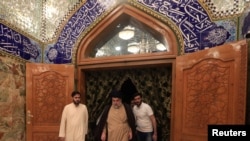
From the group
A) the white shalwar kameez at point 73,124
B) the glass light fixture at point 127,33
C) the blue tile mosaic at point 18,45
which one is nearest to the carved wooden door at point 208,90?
the glass light fixture at point 127,33

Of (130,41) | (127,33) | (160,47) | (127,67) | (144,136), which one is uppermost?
(127,33)

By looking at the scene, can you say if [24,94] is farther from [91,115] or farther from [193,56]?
[193,56]

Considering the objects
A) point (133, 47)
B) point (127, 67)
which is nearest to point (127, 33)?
point (133, 47)

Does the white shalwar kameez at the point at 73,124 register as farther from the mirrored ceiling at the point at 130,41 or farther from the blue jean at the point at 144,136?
the mirrored ceiling at the point at 130,41

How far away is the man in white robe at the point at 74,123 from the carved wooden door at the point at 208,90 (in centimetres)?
132

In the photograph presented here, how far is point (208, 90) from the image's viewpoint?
2.53 m

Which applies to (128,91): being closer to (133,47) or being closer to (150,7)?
(133,47)

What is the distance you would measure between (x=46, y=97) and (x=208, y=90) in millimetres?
2512

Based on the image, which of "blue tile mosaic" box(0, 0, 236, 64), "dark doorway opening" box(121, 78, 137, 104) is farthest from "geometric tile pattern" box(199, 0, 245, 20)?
"dark doorway opening" box(121, 78, 137, 104)

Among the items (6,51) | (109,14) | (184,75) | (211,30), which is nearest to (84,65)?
(109,14)

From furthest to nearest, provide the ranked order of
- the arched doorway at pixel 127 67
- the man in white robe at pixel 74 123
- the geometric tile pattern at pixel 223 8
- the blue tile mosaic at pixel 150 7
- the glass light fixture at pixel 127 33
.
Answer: the glass light fixture at pixel 127 33 < the arched doorway at pixel 127 67 < the man in white robe at pixel 74 123 < the blue tile mosaic at pixel 150 7 < the geometric tile pattern at pixel 223 8

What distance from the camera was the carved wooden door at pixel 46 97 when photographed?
3.46 meters

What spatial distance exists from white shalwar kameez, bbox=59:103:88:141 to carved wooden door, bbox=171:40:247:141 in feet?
4.32

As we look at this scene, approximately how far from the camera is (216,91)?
8.06 ft
